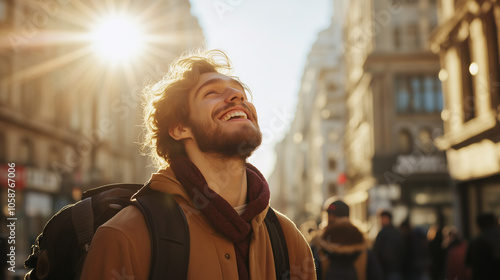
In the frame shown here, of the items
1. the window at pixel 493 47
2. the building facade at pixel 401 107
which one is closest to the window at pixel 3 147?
the window at pixel 493 47

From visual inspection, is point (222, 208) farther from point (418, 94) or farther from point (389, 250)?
point (418, 94)

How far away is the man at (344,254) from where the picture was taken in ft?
20.9

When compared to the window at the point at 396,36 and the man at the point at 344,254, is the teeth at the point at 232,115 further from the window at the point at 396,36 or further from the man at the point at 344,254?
the window at the point at 396,36

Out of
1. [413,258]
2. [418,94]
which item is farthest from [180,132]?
[418,94]

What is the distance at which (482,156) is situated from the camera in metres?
20.6

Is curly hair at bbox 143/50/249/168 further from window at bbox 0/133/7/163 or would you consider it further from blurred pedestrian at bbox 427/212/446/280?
window at bbox 0/133/7/163

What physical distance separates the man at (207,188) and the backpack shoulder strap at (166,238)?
0.06 m

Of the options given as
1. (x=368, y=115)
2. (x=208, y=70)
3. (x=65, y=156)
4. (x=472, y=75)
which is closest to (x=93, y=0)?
(x=65, y=156)

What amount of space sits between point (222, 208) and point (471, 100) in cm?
2170

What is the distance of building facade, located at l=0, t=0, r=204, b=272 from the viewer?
85.4ft

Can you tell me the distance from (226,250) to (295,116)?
Answer: 5819 inches

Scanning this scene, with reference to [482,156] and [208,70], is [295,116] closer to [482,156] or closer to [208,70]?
[482,156]

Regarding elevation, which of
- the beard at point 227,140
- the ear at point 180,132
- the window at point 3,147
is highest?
the window at point 3,147

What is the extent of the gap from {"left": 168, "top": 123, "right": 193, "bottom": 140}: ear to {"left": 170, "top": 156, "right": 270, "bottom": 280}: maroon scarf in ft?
0.46
